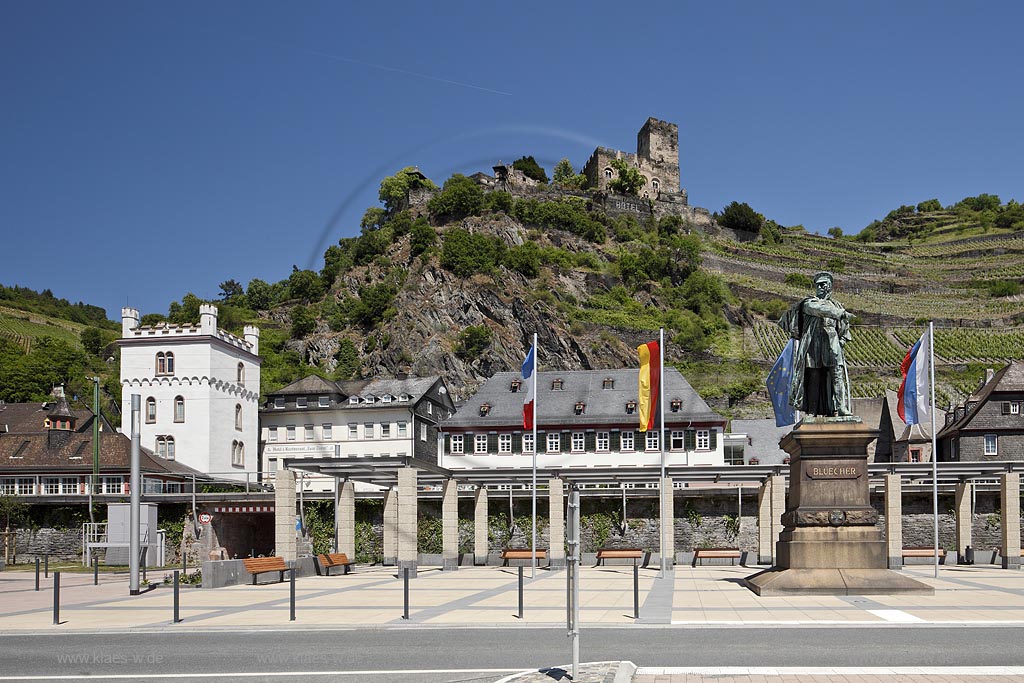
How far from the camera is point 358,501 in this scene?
5194 centimetres

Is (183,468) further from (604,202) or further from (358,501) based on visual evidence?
(604,202)

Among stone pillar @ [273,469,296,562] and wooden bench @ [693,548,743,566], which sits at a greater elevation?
stone pillar @ [273,469,296,562]

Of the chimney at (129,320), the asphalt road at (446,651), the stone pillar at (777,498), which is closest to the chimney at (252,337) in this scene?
the chimney at (129,320)

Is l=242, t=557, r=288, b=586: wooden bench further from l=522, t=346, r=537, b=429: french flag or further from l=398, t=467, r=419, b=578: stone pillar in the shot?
l=522, t=346, r=537, b=429: french flag

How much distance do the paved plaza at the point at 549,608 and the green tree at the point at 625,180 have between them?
157479 mm

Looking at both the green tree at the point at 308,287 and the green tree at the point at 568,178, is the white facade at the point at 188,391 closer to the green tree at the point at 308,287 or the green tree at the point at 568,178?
the green tree at the point at 308,287

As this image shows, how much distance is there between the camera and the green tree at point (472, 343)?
11662 cm

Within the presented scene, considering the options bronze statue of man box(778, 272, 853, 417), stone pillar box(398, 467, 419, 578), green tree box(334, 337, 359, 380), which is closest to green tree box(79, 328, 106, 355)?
green tree box(334, 337, 359, 380)

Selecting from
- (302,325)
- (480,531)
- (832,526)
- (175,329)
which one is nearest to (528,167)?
(302,325)

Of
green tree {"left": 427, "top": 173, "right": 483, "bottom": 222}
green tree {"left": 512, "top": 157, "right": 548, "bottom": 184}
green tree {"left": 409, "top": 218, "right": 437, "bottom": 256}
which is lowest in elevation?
green tree {"left": 409, "top": 218, "right": 437, "bottom": 256}

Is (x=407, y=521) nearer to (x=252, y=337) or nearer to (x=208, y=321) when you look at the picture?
(x=208, y=321)

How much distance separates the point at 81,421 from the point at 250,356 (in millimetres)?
16111

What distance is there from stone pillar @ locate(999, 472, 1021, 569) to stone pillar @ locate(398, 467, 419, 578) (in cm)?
2175

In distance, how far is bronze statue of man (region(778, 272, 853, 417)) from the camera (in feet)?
86.4
